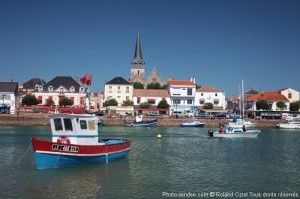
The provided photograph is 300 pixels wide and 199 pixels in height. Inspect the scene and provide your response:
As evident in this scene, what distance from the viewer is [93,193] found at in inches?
981

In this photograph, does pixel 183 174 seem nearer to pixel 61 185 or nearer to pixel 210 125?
pixel 61 185

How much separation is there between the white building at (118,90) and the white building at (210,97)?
18282 mm

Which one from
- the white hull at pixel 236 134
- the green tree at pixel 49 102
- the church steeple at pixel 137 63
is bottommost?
the white hull at pixel 236 134

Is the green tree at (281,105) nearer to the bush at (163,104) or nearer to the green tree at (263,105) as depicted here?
the green tree at (263,105)

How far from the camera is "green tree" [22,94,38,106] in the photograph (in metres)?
106

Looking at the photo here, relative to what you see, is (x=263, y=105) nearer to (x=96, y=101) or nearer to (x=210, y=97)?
(x=210, y=97)

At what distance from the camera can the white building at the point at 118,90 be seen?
115 metres

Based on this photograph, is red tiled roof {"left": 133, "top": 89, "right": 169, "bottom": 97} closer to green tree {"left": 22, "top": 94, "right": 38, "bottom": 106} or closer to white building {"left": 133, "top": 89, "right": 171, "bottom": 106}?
white building {"left": 133, "top": 89, "right": 171, "bottom": 106}

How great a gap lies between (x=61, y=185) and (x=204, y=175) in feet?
32.6

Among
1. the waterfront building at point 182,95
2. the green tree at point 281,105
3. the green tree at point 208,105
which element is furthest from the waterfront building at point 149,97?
the green tree at point 281,105

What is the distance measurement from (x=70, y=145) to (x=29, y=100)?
78.3 metres

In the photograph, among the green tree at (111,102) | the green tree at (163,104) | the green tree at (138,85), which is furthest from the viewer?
the green tree at (138,85)

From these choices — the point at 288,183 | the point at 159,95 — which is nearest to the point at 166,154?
the point at 288,183

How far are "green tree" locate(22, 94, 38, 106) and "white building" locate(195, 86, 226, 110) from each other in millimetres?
41951
